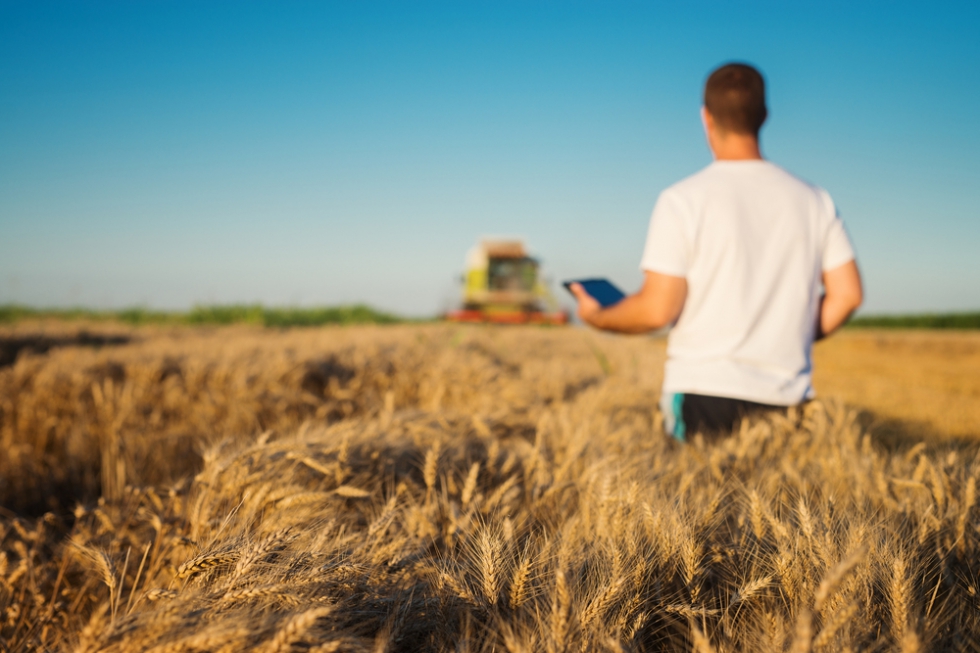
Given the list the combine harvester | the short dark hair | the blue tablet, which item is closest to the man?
the short dark hair

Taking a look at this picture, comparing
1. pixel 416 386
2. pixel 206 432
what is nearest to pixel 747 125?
pixel 416 386

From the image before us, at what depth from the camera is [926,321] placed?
17.5m

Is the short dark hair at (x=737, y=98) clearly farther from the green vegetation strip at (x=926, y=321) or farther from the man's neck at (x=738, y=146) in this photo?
the green vegetation strip at (x=926, y=321)

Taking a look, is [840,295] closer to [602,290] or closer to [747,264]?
[747,264]

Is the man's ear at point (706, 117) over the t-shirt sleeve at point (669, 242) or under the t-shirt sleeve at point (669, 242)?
over

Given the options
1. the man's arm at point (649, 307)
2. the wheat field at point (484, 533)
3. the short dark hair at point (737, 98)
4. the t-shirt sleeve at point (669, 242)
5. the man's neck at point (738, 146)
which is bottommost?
the wheat field at point (484, 533)

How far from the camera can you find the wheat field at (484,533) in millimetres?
659

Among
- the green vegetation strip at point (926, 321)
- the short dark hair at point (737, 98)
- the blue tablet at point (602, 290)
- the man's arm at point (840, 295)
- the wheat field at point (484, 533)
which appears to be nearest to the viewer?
the wheat field at point (484, 533)

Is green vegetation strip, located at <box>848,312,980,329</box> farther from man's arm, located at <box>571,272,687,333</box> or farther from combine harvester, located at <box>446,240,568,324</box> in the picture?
man's arm, located at <box>571,272,687,333</box>

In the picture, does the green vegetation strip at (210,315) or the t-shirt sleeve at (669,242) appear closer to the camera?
the t-shirt sleeve at (669,242)

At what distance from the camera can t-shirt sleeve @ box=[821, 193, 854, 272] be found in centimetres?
178

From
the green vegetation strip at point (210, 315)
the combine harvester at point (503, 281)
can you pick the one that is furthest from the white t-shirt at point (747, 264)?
the combine harvester at point (503, 281)

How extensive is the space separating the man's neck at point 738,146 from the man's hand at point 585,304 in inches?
25.4

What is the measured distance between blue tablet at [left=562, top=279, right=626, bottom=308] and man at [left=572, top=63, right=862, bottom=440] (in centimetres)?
13
